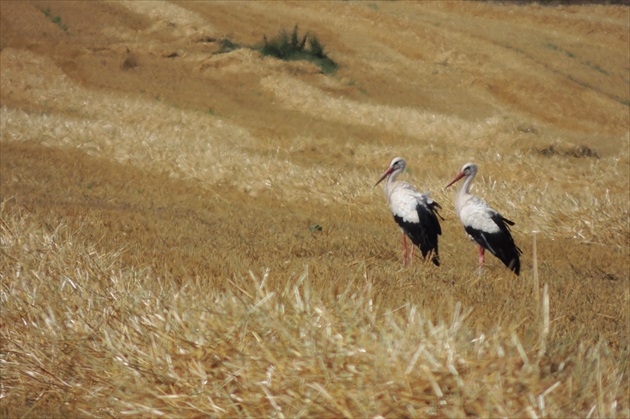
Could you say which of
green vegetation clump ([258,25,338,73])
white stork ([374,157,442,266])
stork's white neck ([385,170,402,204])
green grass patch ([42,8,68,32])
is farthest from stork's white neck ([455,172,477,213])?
green grass patch ([42,8,68,32])

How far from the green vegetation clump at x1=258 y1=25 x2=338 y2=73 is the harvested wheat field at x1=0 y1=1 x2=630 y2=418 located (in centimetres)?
66

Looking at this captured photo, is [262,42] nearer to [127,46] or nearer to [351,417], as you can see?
[127,46]

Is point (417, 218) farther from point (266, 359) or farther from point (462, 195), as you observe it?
point (266, 359)

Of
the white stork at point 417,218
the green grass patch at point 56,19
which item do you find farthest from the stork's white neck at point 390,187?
the green grass patch at point 56,19

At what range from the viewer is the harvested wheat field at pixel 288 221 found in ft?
12.3

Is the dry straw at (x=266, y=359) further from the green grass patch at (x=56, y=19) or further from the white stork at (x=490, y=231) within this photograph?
the green grass patch at (x=56, y=19)

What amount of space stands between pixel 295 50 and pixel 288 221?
64.0ft

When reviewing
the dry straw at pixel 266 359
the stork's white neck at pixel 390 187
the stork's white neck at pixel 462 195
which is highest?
the dry straw at pixel 266 359

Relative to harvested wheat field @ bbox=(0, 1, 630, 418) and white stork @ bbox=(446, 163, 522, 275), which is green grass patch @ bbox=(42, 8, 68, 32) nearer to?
harvested wheat field @ bbox=(0, 1, 630, 418)

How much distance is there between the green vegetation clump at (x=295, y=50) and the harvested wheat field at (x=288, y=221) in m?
0.66

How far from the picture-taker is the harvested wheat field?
12.3 ft

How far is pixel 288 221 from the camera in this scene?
35.0 ft

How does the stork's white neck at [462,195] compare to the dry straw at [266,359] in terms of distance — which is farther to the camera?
the stork's white neck at [462,195]

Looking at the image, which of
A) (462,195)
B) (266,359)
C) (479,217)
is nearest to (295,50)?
(462,195)
